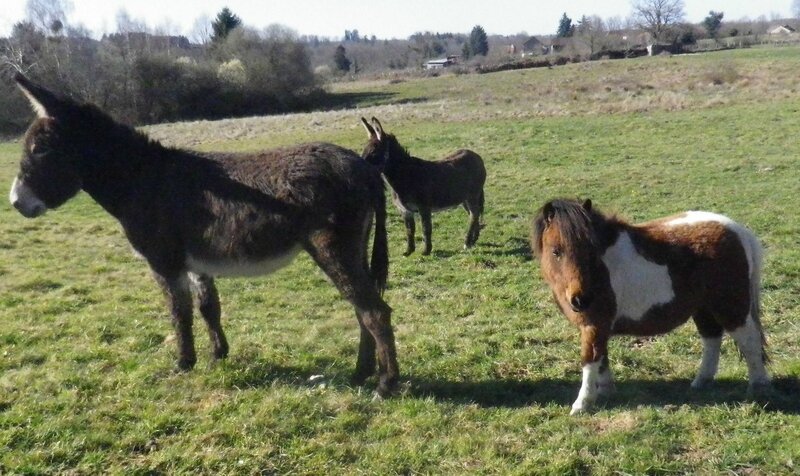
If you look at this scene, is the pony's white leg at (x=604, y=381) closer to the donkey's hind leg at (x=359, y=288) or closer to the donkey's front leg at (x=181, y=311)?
the donkey's hind leg at (x=359, y=288)

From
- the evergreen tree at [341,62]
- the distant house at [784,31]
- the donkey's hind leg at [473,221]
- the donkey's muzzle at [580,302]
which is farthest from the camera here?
the evergreen tree at [341,62]

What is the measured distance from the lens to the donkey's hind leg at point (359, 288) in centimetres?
469

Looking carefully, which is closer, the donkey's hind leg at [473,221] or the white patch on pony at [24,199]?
the white patch on pony at [24,199]

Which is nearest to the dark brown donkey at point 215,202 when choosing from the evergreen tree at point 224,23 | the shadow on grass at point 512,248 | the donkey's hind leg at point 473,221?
the shadow on grass at point 512,248

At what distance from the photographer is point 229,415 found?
455 centimetres

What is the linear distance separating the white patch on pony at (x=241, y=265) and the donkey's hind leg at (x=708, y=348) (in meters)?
2.98

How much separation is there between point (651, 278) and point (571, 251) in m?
0.68

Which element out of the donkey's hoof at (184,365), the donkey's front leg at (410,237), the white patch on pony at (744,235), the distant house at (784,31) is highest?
the distant house at (784,31)

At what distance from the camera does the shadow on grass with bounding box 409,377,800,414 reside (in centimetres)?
456

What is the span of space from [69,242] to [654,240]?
10.1 metres

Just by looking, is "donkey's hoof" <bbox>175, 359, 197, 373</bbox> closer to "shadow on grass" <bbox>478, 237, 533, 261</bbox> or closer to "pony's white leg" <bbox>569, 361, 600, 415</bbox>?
"pony's white leg" <bbox>569, 361, 600, 415</bbox>

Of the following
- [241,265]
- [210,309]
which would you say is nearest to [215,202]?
[241,265]

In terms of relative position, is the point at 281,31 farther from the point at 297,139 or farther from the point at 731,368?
the point at 731,368

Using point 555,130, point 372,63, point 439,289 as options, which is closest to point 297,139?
point 555,130
